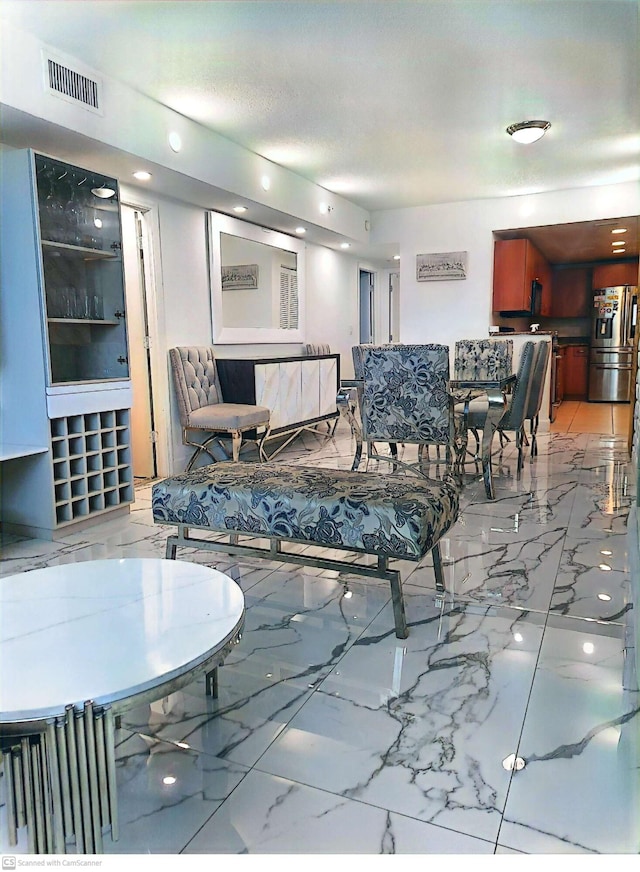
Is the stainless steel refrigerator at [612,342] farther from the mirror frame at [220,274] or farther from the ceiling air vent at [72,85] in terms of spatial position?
the ceiling air vent at [72,85]

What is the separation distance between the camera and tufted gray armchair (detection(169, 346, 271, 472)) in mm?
4398

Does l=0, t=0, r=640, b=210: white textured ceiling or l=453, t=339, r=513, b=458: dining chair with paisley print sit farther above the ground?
l=0, t=0, r=640, b=210: white textured ceiling

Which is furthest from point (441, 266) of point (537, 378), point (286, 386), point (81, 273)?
point (81, 273)

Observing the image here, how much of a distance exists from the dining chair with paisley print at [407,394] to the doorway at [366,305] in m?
5.22

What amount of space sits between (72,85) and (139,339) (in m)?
1.79

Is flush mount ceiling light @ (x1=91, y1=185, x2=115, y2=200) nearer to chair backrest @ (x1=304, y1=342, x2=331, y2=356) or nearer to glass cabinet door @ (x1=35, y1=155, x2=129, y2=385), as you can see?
glass cabinet door @ (x1=35, y1=155, x2=129, y2=385)

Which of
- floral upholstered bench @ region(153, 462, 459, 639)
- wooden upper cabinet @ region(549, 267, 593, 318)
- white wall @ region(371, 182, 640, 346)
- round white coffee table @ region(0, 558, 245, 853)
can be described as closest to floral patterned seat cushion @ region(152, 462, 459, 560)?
floral upholstered bench @ region(153, 462, 459, 639)

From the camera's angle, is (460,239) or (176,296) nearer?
(176,296)

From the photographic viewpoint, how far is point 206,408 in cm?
463

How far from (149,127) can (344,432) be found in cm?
383

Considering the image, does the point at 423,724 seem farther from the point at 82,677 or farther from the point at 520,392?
the point at 520,392

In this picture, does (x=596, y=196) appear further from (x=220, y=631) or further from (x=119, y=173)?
(x=220, y=631)

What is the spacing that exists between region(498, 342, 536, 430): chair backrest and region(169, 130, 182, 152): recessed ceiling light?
267cm

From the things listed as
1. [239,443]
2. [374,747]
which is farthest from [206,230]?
[374,747]
